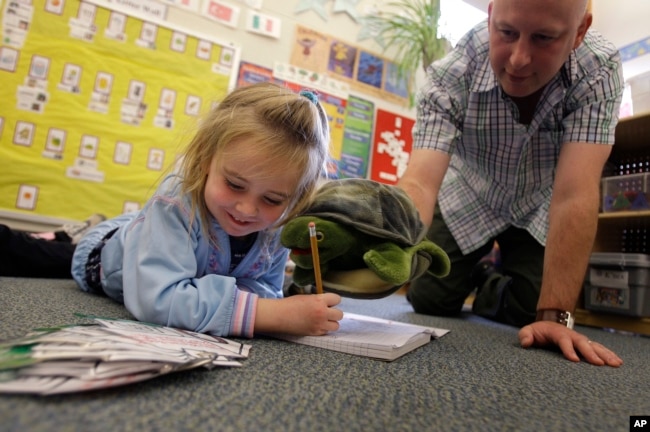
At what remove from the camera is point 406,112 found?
2129 mm

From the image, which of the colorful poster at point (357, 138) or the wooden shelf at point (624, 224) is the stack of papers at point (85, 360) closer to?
the wooden shelf at point (624, 224)

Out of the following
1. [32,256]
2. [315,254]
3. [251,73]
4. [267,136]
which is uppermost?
[251,73]

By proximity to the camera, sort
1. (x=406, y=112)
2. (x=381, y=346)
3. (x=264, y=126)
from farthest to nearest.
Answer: (x=406, y=112) < (x=264, y=126) < (x=381, y=346)

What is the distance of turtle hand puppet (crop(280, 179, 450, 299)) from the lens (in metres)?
0.54

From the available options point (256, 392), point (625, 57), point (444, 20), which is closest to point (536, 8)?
point (256, 392)

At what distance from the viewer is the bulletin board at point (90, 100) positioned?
4.61 ft

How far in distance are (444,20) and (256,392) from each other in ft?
6.76

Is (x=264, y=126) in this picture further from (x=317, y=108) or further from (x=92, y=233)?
(x=92, y=233)

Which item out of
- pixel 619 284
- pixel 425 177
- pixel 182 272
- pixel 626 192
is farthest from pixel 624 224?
pixel 182 272

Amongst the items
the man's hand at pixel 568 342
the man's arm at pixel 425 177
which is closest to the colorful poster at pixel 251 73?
the man's arm at pixel 425 177

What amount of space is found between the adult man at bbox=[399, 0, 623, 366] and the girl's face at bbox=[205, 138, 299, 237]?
12.4 inches

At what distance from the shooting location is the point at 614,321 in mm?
1358

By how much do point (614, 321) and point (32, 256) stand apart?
66.3 inches

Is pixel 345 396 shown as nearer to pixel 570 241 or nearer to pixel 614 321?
pixel 570 241
